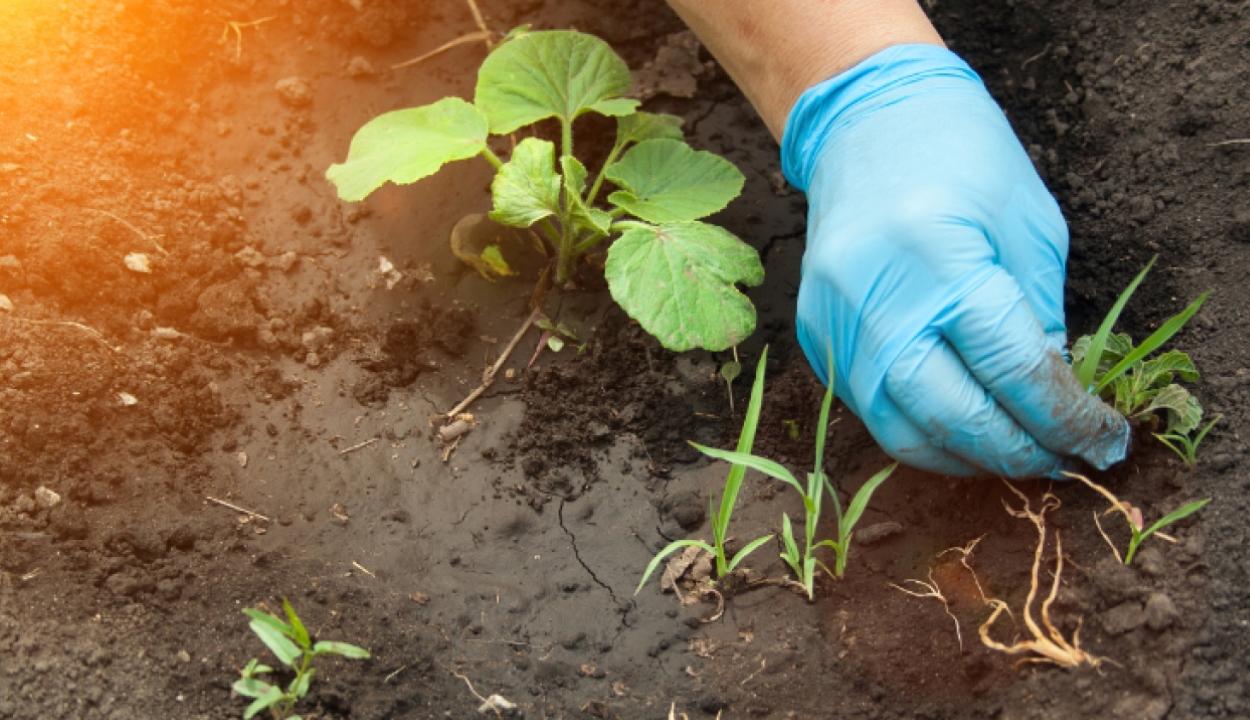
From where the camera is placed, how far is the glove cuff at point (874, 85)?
1893 millimetres

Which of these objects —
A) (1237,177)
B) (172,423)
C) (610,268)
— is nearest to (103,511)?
(172,423)


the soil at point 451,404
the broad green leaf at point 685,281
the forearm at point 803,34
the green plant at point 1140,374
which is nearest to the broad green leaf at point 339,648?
the soil at point 451,404

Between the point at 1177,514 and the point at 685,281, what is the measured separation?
1.02 meters

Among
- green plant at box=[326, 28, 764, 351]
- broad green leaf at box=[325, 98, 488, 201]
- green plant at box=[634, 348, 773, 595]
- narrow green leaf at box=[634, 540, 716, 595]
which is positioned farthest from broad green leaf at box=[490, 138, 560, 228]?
narrow green leaf at box=[634, 540, 716, 595]

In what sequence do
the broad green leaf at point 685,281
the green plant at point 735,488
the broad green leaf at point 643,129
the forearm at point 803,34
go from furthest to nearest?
the broad green leaf at point 643,129
the forearm at point 803,34
the broad green leaf at point 685,281
the green plant at point 735,488

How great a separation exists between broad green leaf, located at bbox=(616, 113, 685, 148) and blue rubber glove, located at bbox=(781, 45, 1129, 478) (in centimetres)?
52

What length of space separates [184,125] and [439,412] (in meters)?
1.14

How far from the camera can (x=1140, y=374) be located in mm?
1606

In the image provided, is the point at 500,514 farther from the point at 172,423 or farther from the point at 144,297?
the point at 144,297

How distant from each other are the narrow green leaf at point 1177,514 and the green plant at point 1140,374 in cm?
15

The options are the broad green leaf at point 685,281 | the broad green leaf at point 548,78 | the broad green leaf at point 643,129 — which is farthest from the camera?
the broad green leaf at point 643,129

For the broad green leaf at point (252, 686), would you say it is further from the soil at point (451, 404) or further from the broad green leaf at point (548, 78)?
the broad green leaf at point (548, 78)

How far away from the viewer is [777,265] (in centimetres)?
225

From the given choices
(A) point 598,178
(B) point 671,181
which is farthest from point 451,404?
(B) point 671,181
